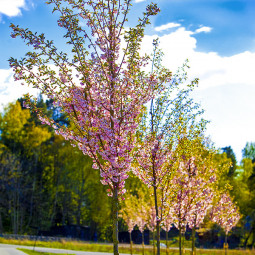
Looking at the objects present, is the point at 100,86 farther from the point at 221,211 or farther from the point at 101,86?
the point at 221,211

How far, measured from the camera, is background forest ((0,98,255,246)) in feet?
112

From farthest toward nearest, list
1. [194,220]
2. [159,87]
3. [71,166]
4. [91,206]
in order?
[71,166] → [91,206] → [194,220] → [159,87]

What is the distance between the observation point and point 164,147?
32.8 ft

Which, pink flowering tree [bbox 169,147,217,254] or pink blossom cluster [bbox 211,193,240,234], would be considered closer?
pink flowering tree [bbox 169,147,217,254]

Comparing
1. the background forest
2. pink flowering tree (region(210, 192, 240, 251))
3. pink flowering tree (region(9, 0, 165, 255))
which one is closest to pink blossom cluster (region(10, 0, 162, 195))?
pink flowering tree (region(9, 0, 165, 255))

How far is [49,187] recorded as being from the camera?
37.6 meters

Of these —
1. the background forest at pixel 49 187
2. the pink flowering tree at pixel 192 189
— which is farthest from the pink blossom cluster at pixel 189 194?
the background forest at pixel 49 187

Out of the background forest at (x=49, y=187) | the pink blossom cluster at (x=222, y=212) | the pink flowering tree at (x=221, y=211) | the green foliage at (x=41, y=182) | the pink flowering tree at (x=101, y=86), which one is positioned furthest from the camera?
the green foliage at (x=41, y=182)

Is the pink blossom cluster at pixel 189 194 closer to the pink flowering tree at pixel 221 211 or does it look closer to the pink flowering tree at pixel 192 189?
the pink flowering tree at pixel 192 189

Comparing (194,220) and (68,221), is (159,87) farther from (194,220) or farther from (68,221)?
(68,221)

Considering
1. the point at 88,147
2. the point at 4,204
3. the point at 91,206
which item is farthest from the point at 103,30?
the point at 4,204

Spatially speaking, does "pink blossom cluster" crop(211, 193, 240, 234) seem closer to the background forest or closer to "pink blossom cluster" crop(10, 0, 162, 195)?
"pink blossom cluster" crop(10, 0, 162, 195)

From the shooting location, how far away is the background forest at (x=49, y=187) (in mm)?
34062

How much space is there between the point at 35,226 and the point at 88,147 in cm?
3030
